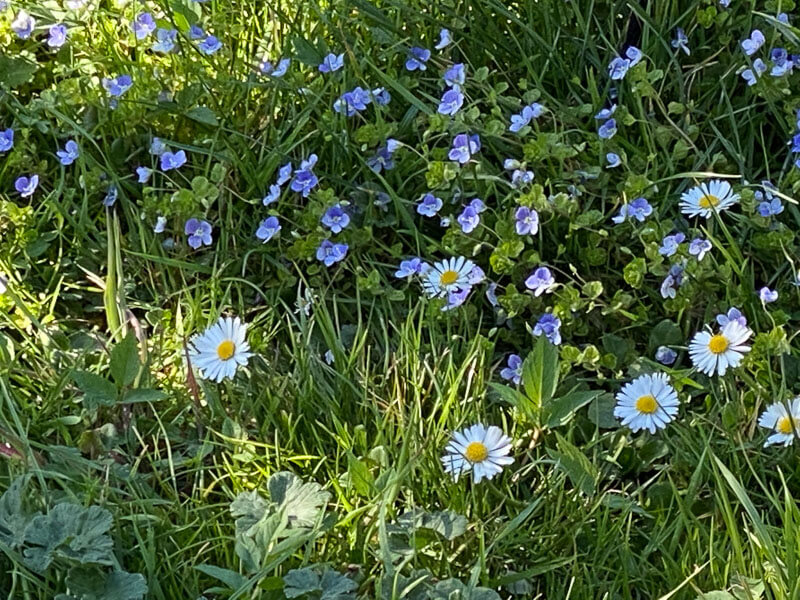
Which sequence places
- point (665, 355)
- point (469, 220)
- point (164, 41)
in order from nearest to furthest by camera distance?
point (665, 355) → point (469, 220) → point (164, 41)

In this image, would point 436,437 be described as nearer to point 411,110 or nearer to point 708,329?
point 708,329

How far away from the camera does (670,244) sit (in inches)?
70.9

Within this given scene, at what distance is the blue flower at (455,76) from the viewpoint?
2055 millimetres

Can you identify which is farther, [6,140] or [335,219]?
[6,140]

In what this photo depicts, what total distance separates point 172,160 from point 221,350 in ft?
1.61

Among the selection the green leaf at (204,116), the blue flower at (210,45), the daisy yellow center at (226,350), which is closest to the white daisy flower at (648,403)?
the daisy yellow center at (226,350)

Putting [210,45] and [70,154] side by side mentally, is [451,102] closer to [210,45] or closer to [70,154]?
[210,45]

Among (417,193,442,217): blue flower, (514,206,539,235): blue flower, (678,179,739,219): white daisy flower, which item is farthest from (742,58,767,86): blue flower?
(417,193,442,217): blue flower

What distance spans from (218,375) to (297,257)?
0.32 metres

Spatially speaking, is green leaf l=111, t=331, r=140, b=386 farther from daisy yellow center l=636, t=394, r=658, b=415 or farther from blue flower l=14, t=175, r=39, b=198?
daisy yellow center l=636, t=394, r=658, b=415

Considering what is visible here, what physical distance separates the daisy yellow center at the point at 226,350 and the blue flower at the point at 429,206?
439 millimetres

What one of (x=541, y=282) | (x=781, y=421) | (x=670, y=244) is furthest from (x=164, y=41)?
(x=781, y=421)

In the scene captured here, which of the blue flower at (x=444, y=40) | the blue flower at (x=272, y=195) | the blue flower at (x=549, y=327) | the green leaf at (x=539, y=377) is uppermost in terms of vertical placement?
the blue flower at (x=444, y=40)

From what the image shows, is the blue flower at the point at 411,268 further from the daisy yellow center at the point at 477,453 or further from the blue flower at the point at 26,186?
the blue flower at the point at 26,186
